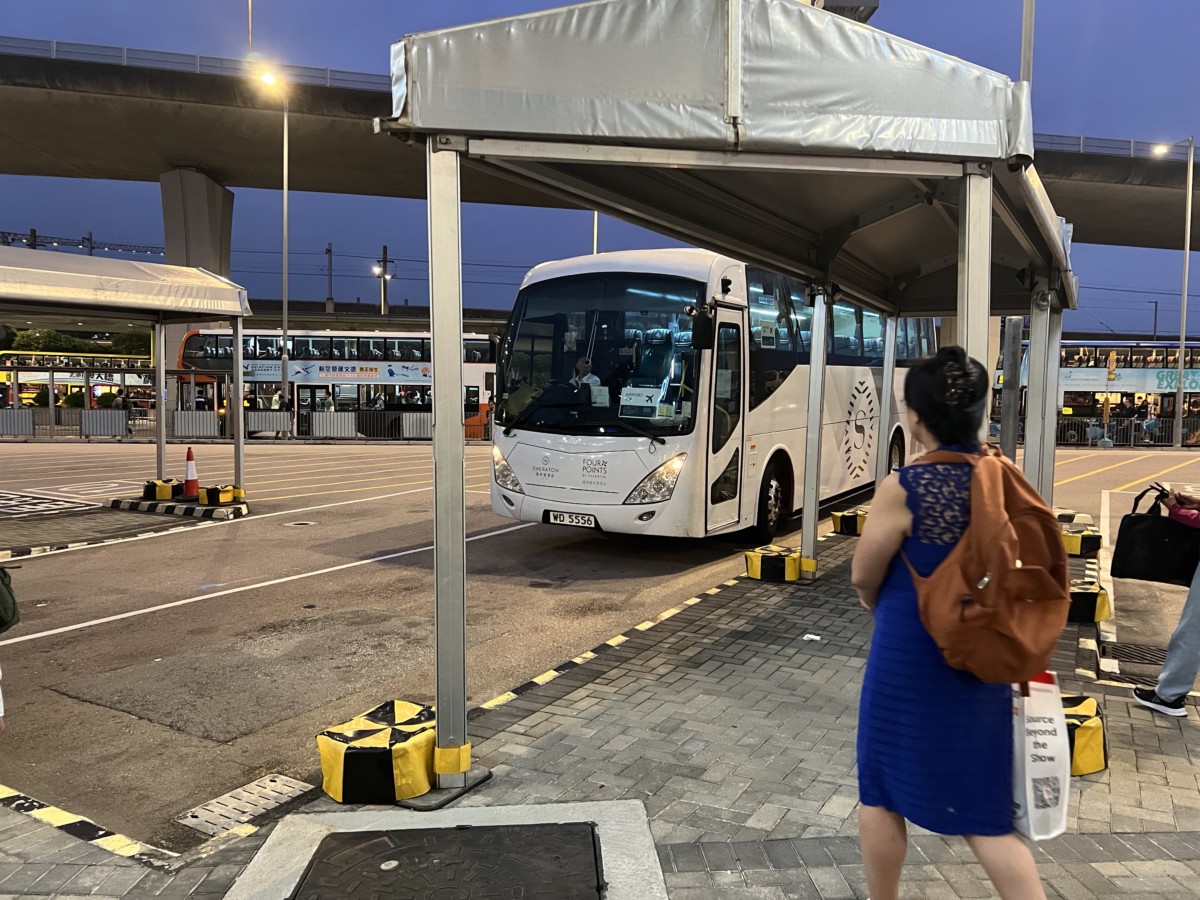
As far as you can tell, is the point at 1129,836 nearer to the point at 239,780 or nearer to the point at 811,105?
the point at 811,105

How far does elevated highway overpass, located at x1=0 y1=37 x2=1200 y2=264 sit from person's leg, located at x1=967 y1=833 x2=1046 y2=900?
30461 millimetres

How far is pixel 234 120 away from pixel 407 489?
2697cm

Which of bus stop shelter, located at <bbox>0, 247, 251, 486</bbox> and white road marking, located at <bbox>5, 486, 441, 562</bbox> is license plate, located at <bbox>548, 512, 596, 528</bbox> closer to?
white road marking, located at <bbox>5, 486, 441, 562</bbox>

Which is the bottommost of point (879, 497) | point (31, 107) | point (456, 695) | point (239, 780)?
point (239, 780)

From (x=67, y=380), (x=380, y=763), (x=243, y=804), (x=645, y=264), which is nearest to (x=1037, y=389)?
(x=645, y=264)

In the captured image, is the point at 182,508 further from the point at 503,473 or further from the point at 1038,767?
the point at 1038,767

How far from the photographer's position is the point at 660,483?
852cm

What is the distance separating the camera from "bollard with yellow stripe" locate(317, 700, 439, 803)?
364 cm

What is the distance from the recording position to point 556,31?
359 centimetres

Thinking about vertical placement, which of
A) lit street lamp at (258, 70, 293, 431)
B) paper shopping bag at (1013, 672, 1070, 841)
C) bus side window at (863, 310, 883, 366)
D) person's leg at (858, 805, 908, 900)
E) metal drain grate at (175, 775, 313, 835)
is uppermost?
lit street lamp at (258, 70, 293, 431)

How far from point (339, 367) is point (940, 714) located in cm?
3553

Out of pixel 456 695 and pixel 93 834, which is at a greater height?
pixel 456 695

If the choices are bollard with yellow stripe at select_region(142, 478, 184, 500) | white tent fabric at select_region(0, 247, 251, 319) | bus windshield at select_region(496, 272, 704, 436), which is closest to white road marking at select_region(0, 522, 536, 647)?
bus windshield at select_region(496, 272, 704, 436)

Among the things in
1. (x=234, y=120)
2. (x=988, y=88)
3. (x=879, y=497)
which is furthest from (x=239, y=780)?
(x=234, y=120)
